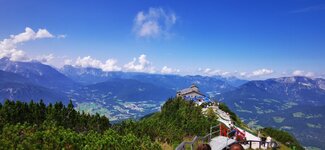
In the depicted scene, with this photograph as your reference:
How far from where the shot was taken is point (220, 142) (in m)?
24.8

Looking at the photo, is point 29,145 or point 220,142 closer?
point 220,142

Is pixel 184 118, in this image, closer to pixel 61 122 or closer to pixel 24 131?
pixel 61 122

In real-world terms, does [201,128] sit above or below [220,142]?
below

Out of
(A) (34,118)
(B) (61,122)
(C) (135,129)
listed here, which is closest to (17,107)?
(A) (34,118)

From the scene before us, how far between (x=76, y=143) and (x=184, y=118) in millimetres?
45260

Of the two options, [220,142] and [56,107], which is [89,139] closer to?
[220,142]

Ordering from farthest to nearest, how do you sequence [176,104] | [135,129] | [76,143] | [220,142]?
[176,104]
[135,129]
[76,143]
[220,142]

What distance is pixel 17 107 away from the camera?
240 ft

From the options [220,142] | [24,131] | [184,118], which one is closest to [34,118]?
[24,131]

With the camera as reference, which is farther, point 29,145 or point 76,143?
point 76,143

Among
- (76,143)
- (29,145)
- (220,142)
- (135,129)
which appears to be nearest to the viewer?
(220,142)

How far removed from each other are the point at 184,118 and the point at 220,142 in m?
59.5

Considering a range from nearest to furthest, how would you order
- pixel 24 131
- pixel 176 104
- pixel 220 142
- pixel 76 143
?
1. pixel 220 142
2. pixel 76 143
3. pixel 24 131
4. pixel 176 104

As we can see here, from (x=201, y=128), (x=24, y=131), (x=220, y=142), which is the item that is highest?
(x=220, y=142)
